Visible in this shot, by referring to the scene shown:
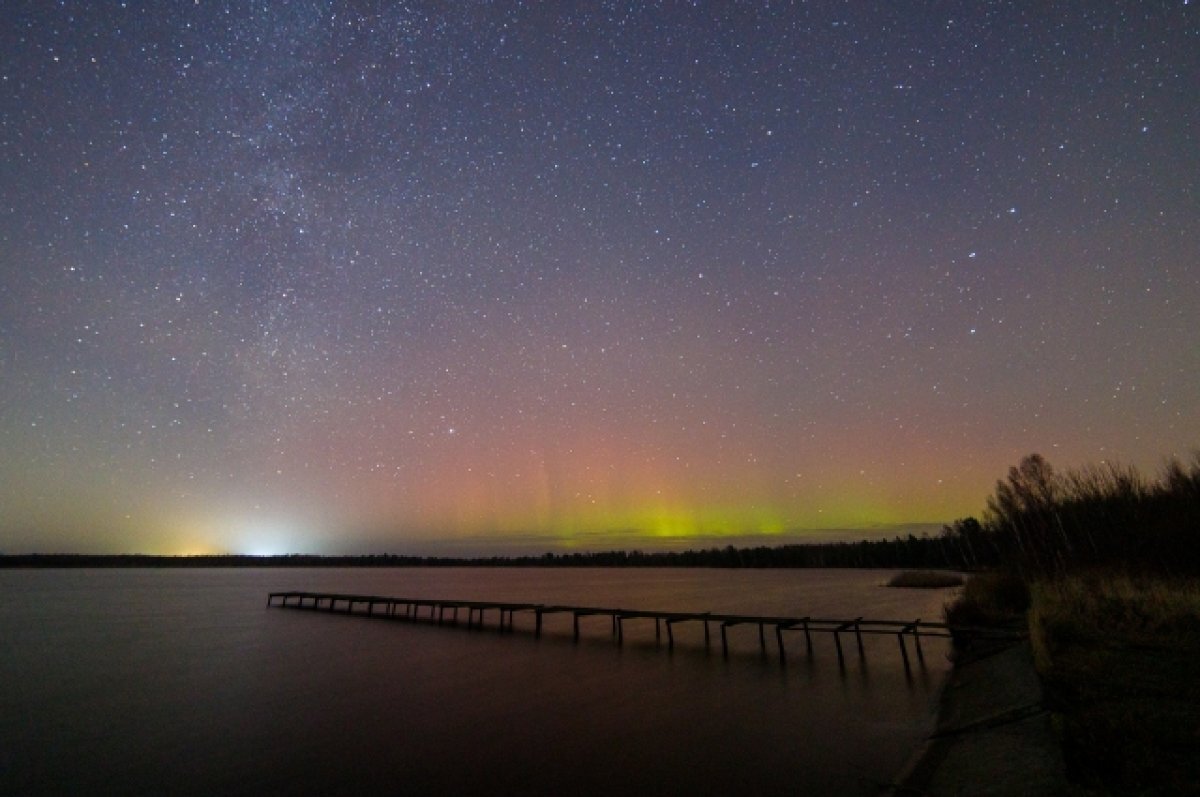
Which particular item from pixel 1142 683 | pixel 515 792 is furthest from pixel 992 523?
pixel 515 792

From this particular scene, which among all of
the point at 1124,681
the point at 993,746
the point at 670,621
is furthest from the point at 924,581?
the point at 993,746

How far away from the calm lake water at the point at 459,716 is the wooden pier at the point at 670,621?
3.44 feet

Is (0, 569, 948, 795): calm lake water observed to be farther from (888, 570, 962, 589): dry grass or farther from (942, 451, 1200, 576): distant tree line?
(888, 570, 962, 589): dry grass

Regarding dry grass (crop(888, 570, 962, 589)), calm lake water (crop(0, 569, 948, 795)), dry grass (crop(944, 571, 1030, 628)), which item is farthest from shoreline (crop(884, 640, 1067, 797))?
dry grass (crop(888, 570, 962, 589))

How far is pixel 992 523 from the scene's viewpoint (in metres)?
59.8

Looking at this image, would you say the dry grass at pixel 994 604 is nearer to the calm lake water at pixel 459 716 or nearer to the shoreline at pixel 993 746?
the calm lake water at pixel 459 716

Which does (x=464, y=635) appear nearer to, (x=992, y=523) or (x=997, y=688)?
(x=997, y=688)

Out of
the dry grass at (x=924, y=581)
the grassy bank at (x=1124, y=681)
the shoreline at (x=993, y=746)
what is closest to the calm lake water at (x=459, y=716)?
the shoreline at (x=993, y=746)

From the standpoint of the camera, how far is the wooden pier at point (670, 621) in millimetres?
28328

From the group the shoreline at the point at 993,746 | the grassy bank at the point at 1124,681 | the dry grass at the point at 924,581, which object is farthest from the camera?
the dry grass at the point at 924,581

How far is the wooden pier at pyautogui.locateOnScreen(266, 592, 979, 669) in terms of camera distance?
92.9 feet

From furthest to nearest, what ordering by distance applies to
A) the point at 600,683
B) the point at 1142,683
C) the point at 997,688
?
the point at 600,683 < the point at 997,688 < the point at 1142,683

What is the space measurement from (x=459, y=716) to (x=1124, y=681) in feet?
57.7

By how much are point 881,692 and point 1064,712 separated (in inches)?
437
